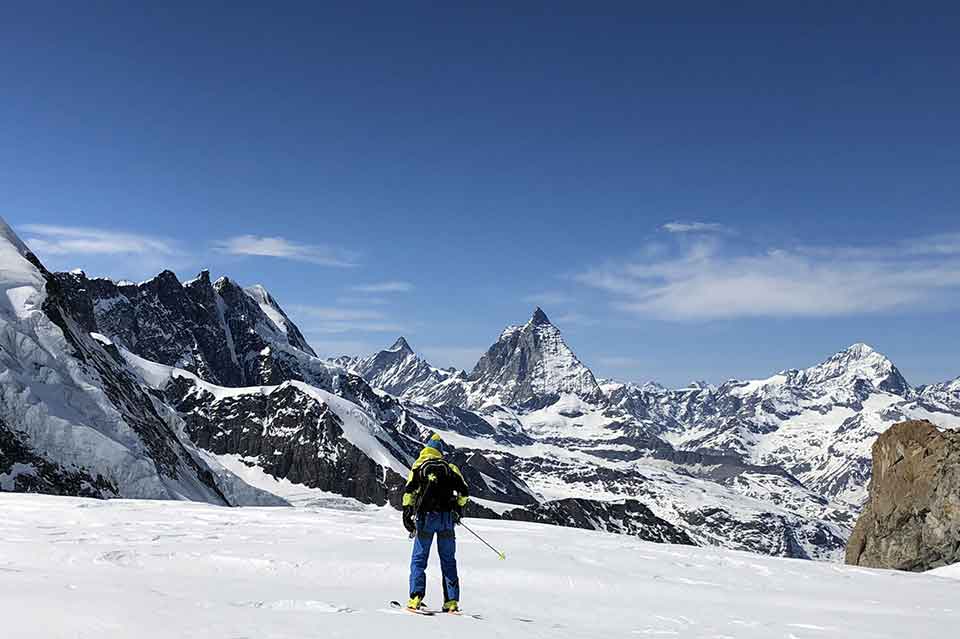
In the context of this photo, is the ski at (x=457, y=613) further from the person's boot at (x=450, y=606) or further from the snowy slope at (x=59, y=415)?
the snowy slope at (x=59, y=415)

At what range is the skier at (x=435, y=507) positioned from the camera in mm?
12782

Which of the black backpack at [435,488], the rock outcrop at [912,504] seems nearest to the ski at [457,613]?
the black backpack at [435,488]

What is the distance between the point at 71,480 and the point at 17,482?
5.02 meters

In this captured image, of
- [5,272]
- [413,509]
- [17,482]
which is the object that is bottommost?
[17,482]

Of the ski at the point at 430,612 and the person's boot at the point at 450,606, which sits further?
the person's boot at the point at 450,606

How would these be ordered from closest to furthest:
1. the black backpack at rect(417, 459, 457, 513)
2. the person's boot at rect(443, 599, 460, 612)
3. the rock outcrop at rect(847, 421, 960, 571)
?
the person's boot at rect(443, 599, 460, 612) → the black backpack at rect(417, 459, 457, 513) → the rock outcrop at rect(847, 421, 960, 571)

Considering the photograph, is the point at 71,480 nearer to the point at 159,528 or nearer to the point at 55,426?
the point at 55,426

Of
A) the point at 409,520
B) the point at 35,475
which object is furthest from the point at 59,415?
the point at 409,520

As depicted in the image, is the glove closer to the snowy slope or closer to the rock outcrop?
the rock outcrop

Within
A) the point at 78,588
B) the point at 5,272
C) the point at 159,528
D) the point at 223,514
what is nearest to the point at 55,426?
the point at 5,272

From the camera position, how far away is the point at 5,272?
88562 mm

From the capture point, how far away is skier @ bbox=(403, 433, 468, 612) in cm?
1278

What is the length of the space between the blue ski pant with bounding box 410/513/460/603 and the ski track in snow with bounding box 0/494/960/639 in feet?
2.14

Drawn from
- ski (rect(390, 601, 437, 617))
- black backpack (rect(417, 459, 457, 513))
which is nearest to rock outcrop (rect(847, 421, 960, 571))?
black backpack (rect(417, 459, 457, 513))
